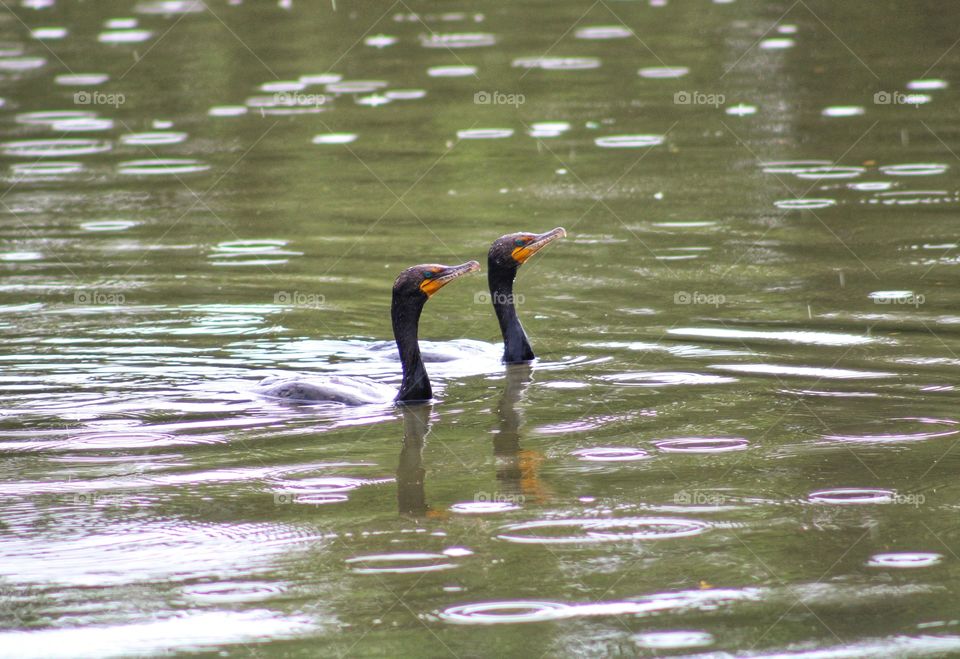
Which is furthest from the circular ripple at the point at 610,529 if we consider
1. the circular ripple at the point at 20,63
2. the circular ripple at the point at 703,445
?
the circular ripple at the point at 20,63

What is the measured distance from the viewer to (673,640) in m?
5.66

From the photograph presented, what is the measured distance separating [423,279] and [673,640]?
14.8 ft

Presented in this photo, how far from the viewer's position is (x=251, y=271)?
12.9 m

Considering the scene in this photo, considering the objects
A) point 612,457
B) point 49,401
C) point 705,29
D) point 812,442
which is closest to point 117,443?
point 49,401

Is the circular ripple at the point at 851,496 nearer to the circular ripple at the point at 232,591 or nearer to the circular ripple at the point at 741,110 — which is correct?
the circular ripple at the point at 232,591

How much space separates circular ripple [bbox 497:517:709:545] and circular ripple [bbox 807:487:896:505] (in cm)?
69

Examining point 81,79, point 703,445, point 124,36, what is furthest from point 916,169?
point 124,36

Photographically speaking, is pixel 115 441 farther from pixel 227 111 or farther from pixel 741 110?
pixel 227 111

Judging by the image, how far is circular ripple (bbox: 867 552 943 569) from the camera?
631cm

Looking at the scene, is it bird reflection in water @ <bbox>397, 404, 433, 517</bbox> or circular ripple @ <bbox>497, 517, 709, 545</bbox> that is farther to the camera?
bird reflection in water @ <bbox>397, 404, 433, 517</bbox>

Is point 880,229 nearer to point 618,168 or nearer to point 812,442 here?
point 618,168

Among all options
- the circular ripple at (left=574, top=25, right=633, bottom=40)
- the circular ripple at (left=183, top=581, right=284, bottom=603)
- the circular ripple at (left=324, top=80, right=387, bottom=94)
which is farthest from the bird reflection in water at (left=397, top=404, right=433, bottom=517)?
the circular ripple at (left=574, top=25, right=633, bottom=40)

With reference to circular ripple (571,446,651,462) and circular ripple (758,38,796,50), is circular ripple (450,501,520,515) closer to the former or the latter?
circular ripple (571,446,651,462)

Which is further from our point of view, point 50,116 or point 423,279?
point 50,116
